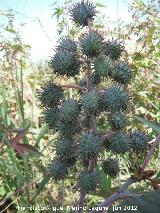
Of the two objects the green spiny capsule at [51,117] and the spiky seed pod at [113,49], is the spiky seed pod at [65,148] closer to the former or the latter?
the green spiny capsule at [51,117]

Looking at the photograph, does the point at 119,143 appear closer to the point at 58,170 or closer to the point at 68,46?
the point at 58,170

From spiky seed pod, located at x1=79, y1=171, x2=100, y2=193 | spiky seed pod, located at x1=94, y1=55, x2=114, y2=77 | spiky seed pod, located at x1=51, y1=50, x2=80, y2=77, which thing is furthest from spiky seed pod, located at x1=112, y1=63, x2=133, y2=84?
spiky seed pod, located at x1=79, y1=171, x2=100, y2=193

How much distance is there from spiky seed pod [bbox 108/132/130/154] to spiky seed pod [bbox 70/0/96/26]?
441 mm

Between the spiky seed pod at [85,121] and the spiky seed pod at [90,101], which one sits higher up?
the spiky seed pod at [90,101]

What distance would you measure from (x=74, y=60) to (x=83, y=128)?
26cm

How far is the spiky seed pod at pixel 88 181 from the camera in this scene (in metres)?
1.51

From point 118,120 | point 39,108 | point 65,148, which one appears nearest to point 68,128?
point 65,148

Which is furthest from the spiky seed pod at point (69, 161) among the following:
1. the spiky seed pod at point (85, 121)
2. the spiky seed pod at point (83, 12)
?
the spiky seed pod at point (83, 12)

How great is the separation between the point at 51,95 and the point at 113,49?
277 mm

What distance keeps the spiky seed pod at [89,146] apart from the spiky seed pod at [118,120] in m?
0.10

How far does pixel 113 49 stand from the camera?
1531 mm

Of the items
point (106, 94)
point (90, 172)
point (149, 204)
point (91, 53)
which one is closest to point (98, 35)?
point (91, 53)

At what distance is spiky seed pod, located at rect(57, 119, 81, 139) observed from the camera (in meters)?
1.51

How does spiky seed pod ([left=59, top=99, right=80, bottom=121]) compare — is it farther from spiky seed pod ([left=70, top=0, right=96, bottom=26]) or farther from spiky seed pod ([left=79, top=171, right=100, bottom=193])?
spiky seed pod ([left=70, top=0, right=96, bottom=26])
